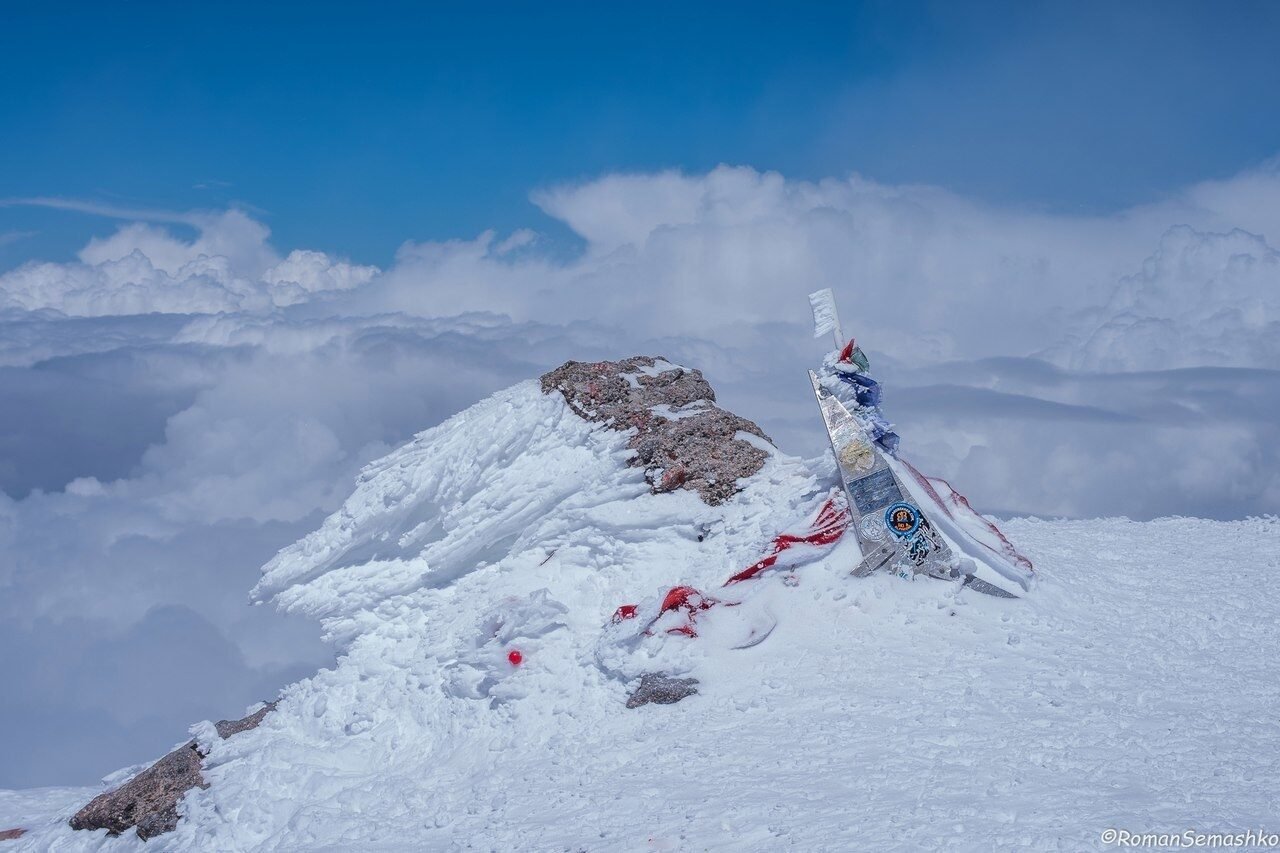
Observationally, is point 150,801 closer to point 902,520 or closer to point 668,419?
point 668,419

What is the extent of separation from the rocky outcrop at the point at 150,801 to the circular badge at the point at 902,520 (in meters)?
12.3

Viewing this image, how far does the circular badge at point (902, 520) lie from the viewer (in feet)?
55.6

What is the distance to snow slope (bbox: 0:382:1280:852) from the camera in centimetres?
1120

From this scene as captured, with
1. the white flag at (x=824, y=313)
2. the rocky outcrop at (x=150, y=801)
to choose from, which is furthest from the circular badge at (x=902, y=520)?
the rocky outcrop at (x=150, y=801)

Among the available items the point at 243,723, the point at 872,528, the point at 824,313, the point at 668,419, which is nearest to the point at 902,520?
the point at 872,528

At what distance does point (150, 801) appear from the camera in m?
17.1

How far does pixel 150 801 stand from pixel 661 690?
354 inches

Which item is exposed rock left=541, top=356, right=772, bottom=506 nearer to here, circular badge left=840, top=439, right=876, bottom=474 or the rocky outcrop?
circular badge left=840, top=439, right=876, bottom=474

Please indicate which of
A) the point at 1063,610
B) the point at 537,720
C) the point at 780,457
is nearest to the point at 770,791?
the point at 537,720

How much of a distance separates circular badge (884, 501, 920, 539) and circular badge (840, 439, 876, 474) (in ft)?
3.06

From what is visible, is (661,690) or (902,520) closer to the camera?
(661,690)

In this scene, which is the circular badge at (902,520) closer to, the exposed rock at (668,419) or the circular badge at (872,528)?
the circular badge at (872,528)

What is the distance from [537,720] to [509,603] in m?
2.92

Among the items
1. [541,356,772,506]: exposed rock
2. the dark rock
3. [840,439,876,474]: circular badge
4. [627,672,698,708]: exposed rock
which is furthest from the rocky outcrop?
[840,439,876,474]: circular badge
